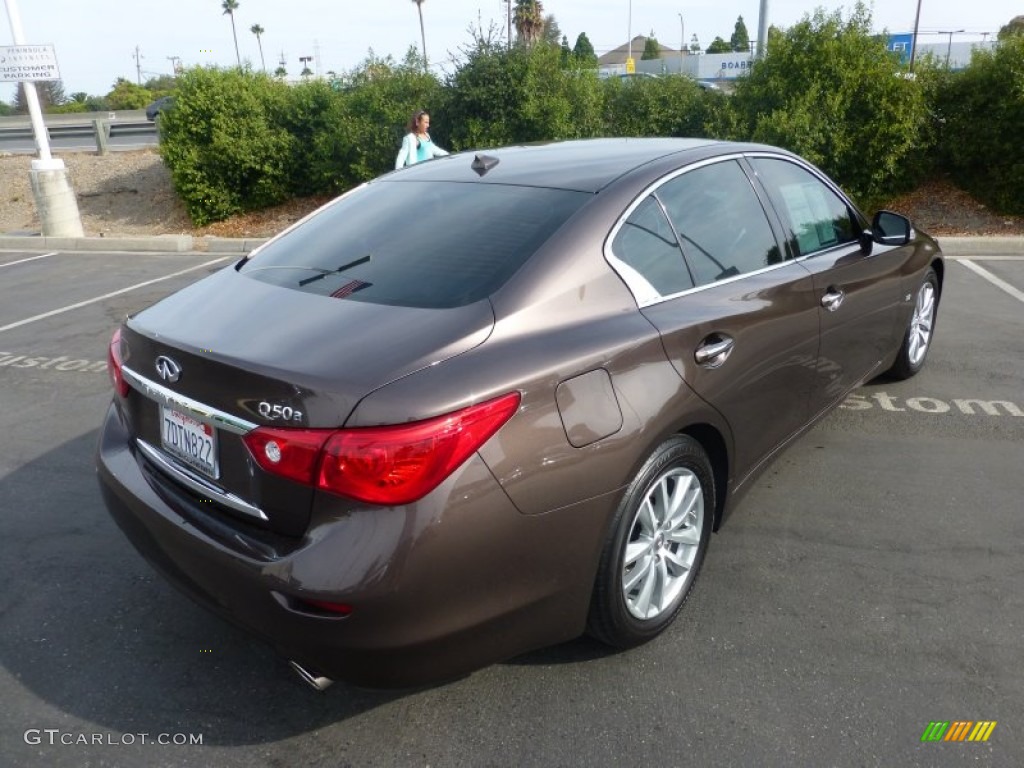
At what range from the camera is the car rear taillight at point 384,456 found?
2.01 m

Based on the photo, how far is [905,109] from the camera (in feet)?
35.9

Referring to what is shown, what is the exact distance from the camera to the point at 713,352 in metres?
2.80

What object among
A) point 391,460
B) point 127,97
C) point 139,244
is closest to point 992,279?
point 391,460

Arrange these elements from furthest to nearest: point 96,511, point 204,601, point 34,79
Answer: point 34,79 → point 96,511 → point 204,601

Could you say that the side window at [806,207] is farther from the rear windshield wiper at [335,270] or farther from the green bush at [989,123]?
the green bush at [989,123]

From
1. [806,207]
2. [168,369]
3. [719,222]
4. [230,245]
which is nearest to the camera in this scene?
[168,369]

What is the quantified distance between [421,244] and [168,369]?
2.96ft

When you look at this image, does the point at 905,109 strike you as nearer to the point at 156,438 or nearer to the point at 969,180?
the point at 969,180

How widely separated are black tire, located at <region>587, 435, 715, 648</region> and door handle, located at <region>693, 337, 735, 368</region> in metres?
0.27

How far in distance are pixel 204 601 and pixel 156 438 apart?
1.73ft

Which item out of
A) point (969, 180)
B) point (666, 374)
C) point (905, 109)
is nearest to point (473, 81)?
point (905, 109)

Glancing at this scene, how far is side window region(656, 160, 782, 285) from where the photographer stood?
3.01 meters

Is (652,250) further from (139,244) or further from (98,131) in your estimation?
(98,131)

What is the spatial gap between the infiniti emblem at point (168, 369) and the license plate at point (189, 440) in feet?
0.31
